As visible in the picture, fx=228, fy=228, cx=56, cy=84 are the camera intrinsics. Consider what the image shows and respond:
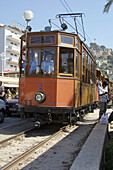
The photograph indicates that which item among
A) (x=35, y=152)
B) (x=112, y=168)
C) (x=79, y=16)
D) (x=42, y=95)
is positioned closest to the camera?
(x=112, y=168)

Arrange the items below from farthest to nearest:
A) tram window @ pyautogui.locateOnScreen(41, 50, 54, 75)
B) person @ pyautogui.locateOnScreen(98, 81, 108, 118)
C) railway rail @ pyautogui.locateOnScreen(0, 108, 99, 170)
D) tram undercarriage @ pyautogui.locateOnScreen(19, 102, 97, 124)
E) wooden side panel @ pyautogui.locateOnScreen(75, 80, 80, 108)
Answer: person @ pyautogui.locateOnScreen(98, 81, 108, 118), wooden side panel @ pyautogui.locateOnScreen(75, 80, 80, 108), tram window @ pyautogui.locateOnScreen(41, 50, 54, 75), tram undercarriage @ pyautogui.locateOnScreen(19, 102, 97, 124), railway rail @ pyautogui.locateOnScreen(0, 108, 99, 170)

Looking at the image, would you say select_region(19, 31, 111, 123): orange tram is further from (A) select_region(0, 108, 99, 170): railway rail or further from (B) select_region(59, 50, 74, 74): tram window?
(A) select_region(0, 108, 99, 170): railway rail

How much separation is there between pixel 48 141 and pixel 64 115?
4.23 feet

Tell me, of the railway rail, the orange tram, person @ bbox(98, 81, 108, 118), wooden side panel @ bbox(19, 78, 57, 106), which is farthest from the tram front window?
person @ bbox(98, 81, 108, 118)

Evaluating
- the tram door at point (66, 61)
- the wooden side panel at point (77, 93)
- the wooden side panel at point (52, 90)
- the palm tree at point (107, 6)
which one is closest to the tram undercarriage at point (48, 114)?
the wooden side panel at point (52, 90)

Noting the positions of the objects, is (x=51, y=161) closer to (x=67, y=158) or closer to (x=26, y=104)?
(x=67, y=158)

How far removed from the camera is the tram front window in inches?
316

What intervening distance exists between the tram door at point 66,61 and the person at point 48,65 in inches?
12.5

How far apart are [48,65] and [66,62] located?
67cm

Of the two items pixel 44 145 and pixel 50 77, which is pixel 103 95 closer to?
pixel 50 77

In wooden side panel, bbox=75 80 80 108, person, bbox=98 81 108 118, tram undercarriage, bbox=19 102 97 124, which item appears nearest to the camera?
tram undercarriage, bbox=19 102 97 124

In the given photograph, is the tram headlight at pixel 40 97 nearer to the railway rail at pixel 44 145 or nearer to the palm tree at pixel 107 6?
the railway rail at pixel 44 145

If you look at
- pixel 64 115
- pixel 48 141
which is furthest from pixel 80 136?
pixel 48 141

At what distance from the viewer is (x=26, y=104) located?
Result: 816 centimetres
